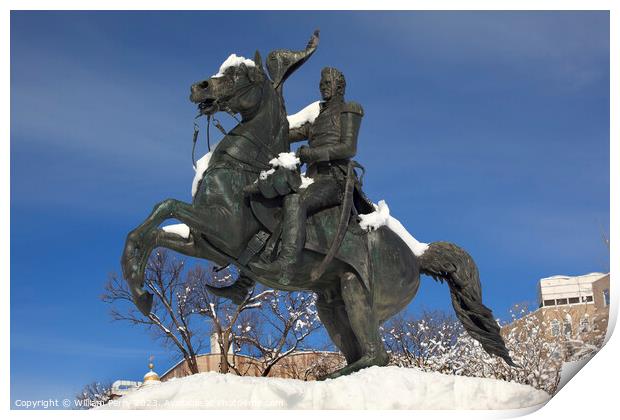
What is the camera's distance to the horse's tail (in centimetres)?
843

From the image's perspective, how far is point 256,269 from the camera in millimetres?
7422

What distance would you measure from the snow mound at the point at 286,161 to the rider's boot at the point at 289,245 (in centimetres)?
26

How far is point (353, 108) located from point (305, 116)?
652 mm

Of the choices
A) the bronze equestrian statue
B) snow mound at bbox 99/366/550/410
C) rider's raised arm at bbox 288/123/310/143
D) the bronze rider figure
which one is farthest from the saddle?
snow mound at bbox 99/366/550/410

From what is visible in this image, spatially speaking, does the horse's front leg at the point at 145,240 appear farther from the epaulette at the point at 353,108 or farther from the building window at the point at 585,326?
the building window at the point at 585,326

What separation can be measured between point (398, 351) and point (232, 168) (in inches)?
646

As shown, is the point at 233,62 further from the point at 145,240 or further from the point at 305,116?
the point at 145,240

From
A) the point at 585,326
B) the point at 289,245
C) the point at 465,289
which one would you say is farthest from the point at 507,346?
the point at 289,245

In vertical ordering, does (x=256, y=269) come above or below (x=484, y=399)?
above

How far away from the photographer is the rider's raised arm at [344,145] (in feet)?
25.8

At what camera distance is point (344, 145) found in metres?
7.88

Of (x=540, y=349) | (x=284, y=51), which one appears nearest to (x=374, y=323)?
(x=284, y=51)

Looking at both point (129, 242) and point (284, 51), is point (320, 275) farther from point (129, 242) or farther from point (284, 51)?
point (284, 51)

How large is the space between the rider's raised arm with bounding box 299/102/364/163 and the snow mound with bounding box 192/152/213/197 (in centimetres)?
86
